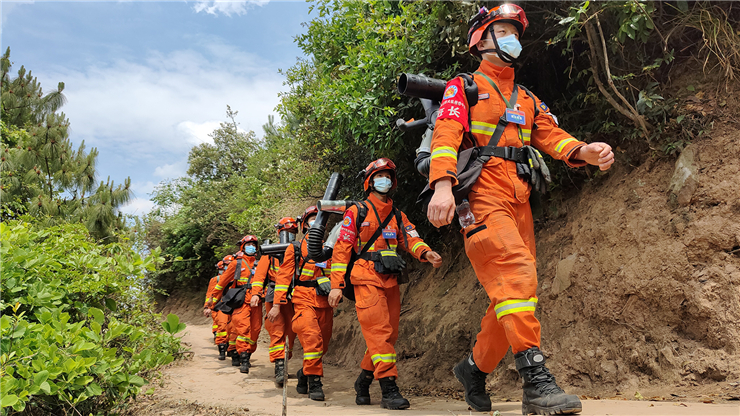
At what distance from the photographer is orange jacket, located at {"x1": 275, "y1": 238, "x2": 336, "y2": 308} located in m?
6.34

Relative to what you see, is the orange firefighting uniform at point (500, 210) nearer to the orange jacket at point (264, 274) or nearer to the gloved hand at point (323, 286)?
the gloved hand at point (323, 286)

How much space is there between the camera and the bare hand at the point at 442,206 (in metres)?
2.83

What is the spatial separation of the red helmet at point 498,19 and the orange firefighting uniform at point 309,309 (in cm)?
387

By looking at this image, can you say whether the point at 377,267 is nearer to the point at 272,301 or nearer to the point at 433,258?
the point at 433,258

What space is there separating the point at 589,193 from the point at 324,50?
5381mm

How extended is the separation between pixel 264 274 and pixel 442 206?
620cm

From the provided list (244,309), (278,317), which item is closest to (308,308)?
(278,317)

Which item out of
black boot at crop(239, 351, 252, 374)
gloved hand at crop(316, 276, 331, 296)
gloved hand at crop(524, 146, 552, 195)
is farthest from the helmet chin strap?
black boot at crop(239, 351, 252, 374)

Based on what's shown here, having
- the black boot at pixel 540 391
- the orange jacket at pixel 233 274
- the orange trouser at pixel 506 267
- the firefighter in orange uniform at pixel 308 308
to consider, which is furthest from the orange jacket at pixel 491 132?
the orange jacket at pixel 233 274

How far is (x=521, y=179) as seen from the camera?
10.6 ft

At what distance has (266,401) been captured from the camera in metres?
5.36

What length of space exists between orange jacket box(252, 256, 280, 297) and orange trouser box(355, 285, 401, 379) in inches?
148

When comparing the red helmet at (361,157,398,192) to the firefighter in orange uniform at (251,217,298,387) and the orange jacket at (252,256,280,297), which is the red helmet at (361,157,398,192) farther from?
the orange jacket at (252,256,280,297)

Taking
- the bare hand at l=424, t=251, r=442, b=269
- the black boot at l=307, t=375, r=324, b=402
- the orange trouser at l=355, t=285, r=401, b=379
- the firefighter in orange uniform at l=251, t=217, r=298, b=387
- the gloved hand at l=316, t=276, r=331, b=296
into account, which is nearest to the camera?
the orange trouser at l=355, t=285, r=401, b=379
